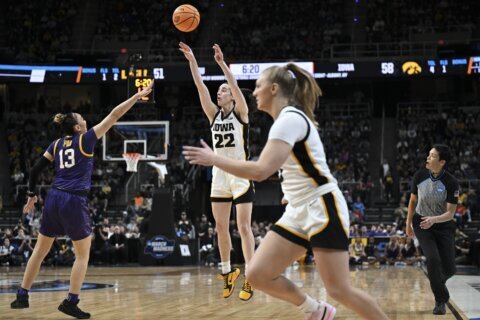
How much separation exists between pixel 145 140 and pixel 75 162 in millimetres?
14401

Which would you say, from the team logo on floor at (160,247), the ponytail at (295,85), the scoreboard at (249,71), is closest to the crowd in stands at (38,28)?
the scoreboard at (249,71)

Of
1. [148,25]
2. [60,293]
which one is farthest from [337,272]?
[148,25]

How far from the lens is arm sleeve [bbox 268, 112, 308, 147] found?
15.2 feet

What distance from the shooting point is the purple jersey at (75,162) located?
776 cm

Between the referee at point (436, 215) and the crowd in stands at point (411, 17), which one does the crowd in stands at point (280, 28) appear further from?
the referee at point (436, 215)

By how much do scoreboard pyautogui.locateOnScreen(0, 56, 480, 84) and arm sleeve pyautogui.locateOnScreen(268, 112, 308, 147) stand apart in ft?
79.9

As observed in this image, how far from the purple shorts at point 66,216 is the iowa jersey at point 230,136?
173 cm

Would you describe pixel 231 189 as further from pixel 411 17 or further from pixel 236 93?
pixel 411 17

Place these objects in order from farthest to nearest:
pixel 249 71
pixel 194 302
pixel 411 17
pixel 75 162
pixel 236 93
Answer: pixel 411 17 → pixel 249 71 → pixel 194 302 → pixel 236 93 → pixel 75 162

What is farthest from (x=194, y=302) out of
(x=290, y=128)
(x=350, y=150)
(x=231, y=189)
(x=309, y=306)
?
(x=350, y=150)

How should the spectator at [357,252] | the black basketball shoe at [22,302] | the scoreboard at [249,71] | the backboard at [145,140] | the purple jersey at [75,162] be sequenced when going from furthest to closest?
the scoreboard at [249,71]
the spectator at [357,252]
the backboard at [145,140]
the black basketball shoe at [22,302]
the purple jersey at [75,162]

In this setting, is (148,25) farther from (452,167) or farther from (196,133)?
(452,167)

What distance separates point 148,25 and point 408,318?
30.0 metres

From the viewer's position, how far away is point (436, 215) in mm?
8648
